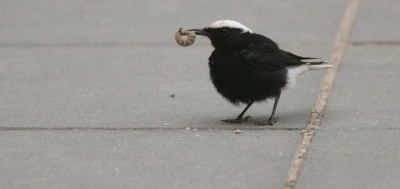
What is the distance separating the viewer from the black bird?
21.4 feet

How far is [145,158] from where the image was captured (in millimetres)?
5531

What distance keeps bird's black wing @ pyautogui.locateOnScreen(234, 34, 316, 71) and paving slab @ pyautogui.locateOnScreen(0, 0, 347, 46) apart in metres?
2.34

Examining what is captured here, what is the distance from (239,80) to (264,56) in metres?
0.33

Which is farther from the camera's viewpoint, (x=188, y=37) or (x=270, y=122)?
(x=188, y=37)

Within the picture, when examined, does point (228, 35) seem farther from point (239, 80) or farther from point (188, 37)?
point (188, 37)

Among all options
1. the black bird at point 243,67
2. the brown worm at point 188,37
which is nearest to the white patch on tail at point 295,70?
the black bird at point 243,67

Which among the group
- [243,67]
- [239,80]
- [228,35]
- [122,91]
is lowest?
[122,91]

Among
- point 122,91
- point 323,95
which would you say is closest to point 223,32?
point 323,95

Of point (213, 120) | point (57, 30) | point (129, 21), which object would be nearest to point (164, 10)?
point (129, 21)

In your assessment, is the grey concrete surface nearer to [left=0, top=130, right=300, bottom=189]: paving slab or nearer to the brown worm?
[left=0, top=130, right=300, bottom=189]: paving slab

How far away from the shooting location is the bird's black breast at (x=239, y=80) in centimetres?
652

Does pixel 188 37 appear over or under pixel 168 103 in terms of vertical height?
over

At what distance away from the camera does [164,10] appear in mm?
10883

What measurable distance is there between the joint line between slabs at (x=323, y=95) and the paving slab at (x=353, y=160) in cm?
5
